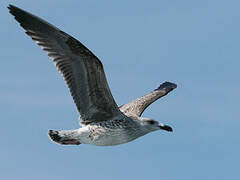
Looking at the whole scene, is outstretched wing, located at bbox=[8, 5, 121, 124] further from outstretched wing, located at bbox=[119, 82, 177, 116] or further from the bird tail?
outstretched wing, located at bbox=[119, 82, 177, 116]

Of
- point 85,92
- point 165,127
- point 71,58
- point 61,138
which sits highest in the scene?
Result: point 71,58

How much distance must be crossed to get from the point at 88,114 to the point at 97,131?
52 cm

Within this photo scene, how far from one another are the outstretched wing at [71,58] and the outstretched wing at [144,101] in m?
2.85

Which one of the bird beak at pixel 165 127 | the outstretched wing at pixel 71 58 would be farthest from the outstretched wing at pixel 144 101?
the outstretched wing at pixel 71 58

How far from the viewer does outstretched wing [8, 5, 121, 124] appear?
1614cm

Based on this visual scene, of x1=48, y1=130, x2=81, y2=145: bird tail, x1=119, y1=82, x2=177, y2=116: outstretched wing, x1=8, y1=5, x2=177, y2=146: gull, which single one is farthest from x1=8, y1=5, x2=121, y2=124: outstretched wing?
x1=119, y1=82, x2=177, y2=116: outstretched wing

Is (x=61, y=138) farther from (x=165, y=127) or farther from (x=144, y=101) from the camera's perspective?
(x=144, y=101)

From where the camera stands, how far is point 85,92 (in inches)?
655

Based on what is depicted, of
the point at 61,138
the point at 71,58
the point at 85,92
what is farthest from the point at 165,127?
the point at 71,58

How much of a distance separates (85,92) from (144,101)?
4.04 m

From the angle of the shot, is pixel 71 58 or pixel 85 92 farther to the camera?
pixel 85 92

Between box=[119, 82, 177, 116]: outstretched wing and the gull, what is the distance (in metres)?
2.10

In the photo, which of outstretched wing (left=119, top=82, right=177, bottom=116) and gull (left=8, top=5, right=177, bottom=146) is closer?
gull (left=8, top=5, right=177, bottom=146)

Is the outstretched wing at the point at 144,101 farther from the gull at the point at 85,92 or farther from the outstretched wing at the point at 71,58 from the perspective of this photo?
the outstretched wing at the point at 71,58
